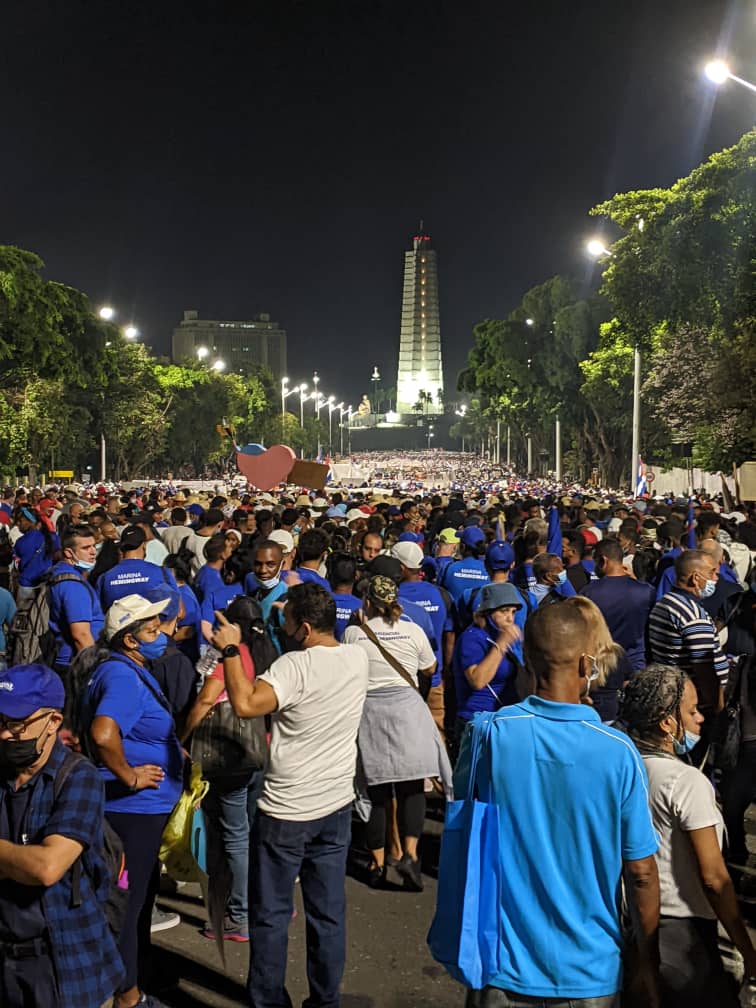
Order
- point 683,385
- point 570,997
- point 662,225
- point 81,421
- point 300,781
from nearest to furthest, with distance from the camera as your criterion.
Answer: point 570,997, point 300,781, point 662,225, point 683,385, point 81,421

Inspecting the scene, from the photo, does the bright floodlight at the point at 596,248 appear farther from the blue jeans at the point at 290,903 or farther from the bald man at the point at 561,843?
the bald man at the point at 561,843

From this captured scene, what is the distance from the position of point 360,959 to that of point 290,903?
1081 mm

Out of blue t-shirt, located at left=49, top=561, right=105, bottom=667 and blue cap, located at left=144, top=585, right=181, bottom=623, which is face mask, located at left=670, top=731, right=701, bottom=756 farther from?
blue t-shirt, located at left=49, top=561, right=105, bottom=667

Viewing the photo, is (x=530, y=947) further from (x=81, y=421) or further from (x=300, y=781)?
A: (x=81, y=421)

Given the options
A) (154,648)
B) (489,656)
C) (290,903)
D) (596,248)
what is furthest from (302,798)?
(596,248)

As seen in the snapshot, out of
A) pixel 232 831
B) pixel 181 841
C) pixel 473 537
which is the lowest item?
pixel 232 831

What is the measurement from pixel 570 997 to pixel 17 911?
4.98 ft

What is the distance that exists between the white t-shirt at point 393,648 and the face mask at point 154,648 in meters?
1.28

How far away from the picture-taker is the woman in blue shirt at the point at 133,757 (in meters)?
4.27

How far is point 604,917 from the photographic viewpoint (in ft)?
9.84

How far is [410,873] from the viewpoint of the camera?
618cm

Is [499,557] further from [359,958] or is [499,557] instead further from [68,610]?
[359,958]

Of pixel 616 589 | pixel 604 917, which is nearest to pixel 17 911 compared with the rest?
pixel 604 917

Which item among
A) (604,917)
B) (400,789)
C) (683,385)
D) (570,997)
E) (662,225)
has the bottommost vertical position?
(400,789)
